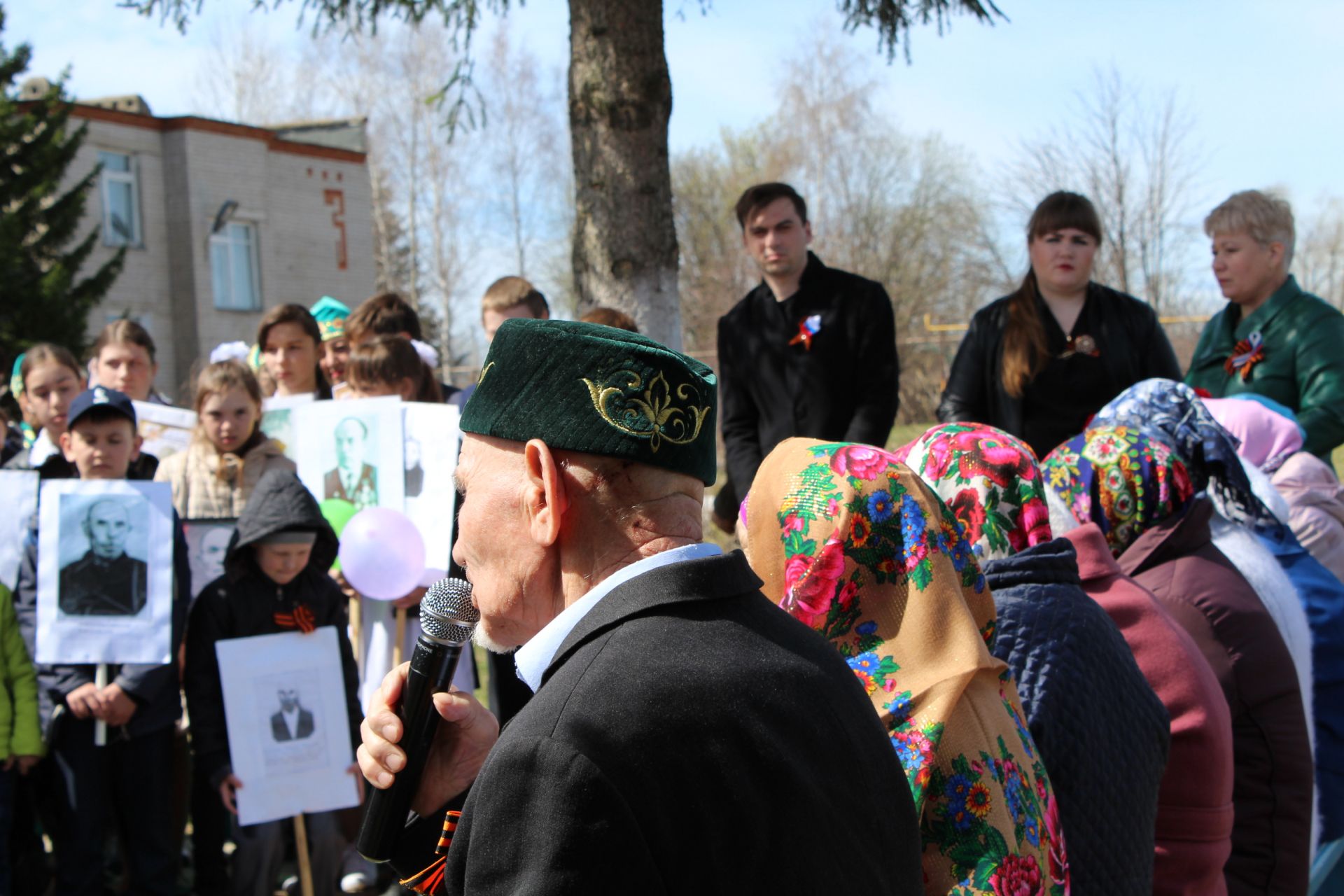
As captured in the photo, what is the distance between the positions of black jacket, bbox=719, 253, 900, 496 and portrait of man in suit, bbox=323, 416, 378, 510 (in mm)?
1457

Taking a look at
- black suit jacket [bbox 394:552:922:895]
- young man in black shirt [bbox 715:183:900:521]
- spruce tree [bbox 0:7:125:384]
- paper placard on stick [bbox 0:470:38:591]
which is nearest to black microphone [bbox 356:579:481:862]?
black suit jacket [bbox 394:552:922:895]

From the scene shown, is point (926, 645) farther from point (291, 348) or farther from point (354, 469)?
point (291, 348)

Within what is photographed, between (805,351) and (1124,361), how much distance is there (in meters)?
1.27

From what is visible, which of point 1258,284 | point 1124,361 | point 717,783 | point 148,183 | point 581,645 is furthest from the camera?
point 148,183

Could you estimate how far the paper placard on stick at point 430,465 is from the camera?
15.4 feet

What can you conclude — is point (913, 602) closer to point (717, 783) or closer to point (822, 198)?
point (717, 783)

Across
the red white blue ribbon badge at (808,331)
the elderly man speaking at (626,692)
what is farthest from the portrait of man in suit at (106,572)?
the elderly man speaking at (626,692)

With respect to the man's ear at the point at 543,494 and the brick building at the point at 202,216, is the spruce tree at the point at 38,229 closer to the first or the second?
the brick building at the point at 202,216

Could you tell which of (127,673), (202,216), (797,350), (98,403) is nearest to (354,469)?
(98,403)

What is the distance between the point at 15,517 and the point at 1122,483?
3.85 m

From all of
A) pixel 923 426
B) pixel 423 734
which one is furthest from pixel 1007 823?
pixel 923 426

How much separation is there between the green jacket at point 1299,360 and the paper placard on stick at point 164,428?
473 centimetres

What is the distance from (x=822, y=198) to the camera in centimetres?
3219

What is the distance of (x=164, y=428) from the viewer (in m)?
5.50
